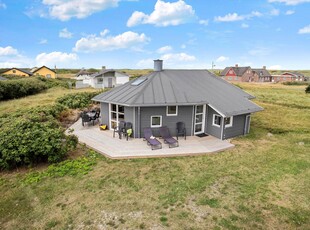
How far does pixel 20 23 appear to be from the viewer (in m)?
19.6

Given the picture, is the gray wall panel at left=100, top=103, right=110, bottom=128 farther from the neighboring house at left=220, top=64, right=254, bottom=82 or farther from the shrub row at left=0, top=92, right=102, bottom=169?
the neighboring house at left=220, top=64, right=254, bottom=82

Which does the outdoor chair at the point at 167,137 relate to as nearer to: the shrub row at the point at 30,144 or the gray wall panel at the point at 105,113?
the gray wall panel at the point at 105,113

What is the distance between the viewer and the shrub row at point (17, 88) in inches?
960

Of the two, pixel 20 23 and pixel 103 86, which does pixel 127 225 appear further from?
pixel 103 86

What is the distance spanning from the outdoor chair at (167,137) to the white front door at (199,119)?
2051 millimetres

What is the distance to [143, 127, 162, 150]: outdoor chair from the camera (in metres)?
10.2

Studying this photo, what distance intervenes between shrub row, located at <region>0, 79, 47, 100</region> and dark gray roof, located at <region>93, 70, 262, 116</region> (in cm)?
1817

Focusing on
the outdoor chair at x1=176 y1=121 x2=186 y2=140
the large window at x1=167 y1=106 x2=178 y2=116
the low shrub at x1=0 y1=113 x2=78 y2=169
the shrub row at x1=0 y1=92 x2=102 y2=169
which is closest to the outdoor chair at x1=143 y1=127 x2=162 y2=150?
the large window at x1=167 y1=106 x2=178 y2=116

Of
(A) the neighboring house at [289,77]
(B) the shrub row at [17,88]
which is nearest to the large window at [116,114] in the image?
(B) the shrub row at [17,88]

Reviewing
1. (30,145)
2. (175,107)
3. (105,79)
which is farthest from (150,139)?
(105,79)

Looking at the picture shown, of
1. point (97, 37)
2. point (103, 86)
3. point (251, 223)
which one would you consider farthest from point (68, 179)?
point (103, 86)

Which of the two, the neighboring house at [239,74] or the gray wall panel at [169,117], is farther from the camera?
the neighboring house at [239,74]

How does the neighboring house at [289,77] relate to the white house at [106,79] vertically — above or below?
above

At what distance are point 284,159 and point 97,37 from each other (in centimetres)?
2125
